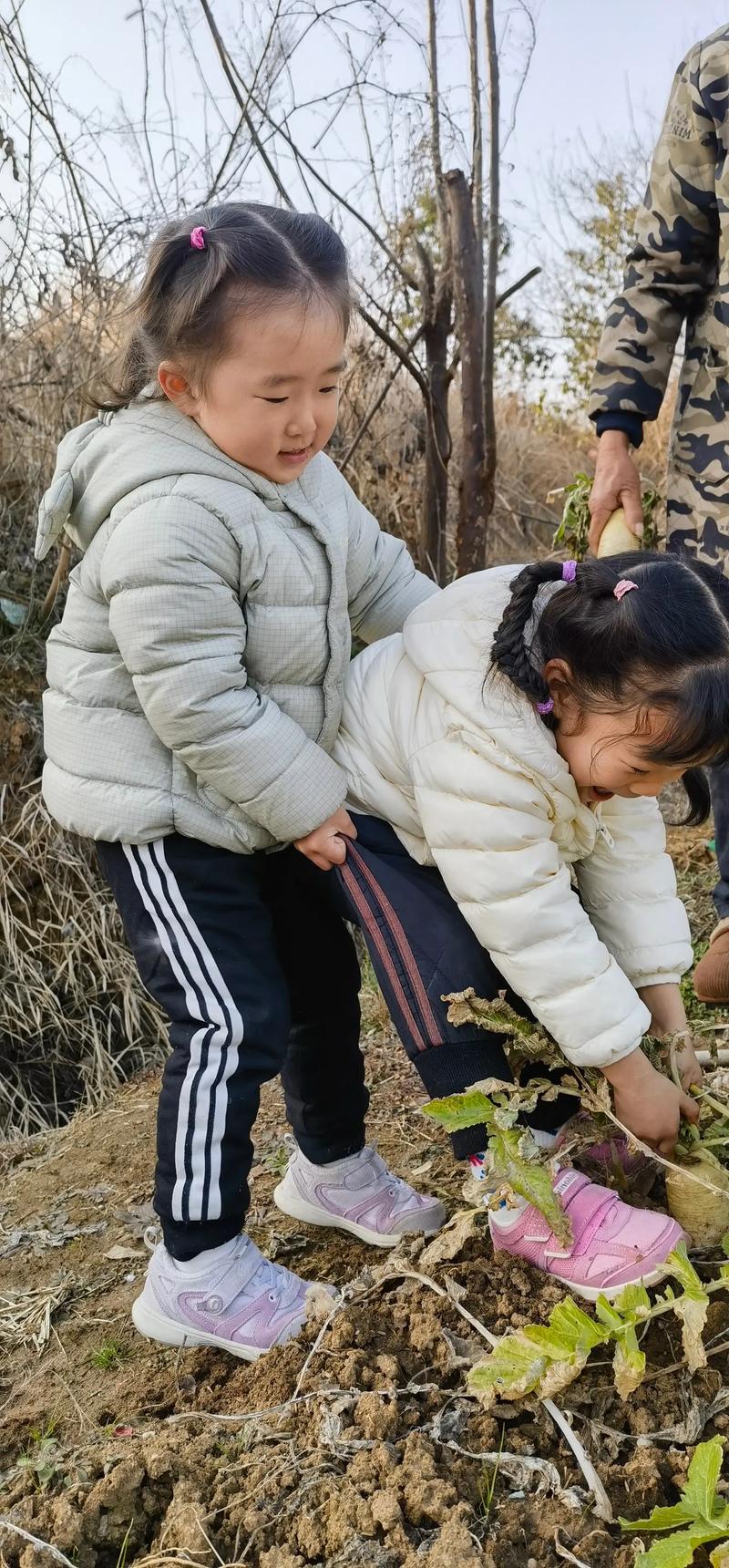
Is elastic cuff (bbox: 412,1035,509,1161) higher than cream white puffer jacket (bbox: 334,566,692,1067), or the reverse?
cream white puffer jacket (bbox: 334,566,692,1067)

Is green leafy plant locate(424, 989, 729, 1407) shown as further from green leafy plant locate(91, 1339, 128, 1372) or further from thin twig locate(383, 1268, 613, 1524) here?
green leafy plant locate(91, 1339, 128, 1372)

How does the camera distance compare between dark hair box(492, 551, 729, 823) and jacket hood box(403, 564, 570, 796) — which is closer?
dark hair box(492, 551, 729, 823)

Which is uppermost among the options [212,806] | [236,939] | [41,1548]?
[212,806]

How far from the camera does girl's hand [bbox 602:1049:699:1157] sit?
6.03ft

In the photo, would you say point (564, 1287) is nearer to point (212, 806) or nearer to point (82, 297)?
point (212, 806)

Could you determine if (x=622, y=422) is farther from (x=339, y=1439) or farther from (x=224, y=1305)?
(x=339, y=1439)

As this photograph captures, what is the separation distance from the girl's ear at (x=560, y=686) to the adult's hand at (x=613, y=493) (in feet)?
3.98

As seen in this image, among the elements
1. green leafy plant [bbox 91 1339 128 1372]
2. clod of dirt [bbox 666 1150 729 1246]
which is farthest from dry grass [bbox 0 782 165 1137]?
clod of dirt [bbox 666 1150 729 1246]

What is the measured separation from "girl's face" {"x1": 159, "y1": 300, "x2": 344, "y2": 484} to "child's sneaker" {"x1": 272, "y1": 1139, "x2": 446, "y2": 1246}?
4.18ft

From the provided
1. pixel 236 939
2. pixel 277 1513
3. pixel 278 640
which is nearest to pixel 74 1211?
pixel 236 939

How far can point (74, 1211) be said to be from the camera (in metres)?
2.74

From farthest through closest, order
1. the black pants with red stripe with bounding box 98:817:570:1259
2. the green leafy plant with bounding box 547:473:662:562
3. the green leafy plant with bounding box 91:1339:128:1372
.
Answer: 1. the green leafy plant with bounding box 547:473:662:562
2. the green leafy plant with bounding box 91:1339:128:1372
3. the black pants with red stripe with bounding box 98:817:570:1259

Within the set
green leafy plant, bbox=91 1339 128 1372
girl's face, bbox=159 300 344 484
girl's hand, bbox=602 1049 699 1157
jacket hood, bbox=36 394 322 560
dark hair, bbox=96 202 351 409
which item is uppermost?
dark hair, bbox=96 202 351 409

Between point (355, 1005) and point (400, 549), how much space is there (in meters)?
0.88
